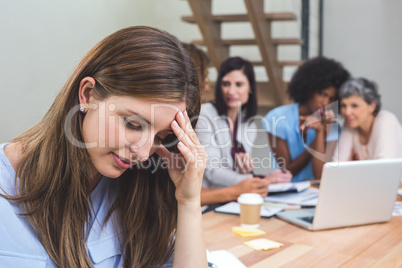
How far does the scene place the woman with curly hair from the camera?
2980mm

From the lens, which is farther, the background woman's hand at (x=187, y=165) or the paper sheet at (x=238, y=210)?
the paper sheet at (x=238, y=210)

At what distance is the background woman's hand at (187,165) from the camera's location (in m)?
1.12

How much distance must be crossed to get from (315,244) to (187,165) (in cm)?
58

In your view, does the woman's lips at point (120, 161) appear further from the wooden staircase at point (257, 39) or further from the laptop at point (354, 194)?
the wooden staircase at point (257, 39)

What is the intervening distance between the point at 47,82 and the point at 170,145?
7.96 feet

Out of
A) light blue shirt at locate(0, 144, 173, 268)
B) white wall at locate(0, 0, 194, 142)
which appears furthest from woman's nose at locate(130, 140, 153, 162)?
white wall at locate(0, 0, 194, 142)

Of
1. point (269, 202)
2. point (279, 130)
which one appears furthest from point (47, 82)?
point (269, 202)

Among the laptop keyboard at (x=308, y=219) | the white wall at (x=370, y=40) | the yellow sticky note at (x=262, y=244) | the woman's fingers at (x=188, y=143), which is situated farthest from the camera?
the white wall at (x=370, y=40)

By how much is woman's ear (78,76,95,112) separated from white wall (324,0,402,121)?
153 inches

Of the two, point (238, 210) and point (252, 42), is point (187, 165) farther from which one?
point (252, 42)

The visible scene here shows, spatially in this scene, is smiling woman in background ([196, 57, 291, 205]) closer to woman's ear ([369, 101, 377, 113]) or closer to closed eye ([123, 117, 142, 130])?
woman's ear ([369, 101, 377, 113])

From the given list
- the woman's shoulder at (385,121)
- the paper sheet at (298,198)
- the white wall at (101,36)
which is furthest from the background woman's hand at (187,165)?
the woman's shoulder at (385,121)

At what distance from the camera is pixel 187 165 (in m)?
1.14

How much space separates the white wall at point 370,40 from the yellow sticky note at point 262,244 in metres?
3.27
